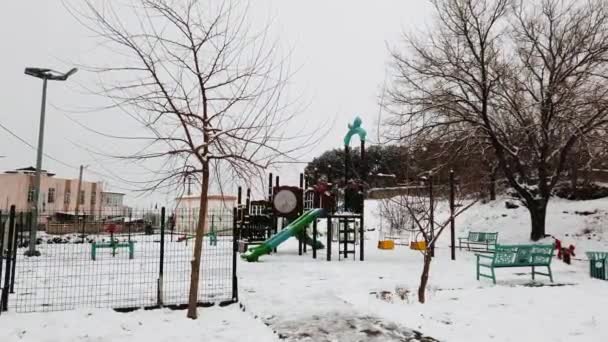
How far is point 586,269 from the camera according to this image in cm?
1223

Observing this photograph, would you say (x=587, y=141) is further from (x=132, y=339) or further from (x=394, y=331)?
(x=132, y=339)

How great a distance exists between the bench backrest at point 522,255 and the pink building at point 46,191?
36295mm

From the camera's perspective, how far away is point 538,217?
1717 centimetres

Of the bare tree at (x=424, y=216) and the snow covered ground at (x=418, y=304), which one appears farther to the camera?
the bare tree at (x=424, y=216)

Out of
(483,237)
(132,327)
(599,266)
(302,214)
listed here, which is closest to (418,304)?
(132,327)

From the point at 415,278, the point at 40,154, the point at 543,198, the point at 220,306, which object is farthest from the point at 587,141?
the point at 40,154

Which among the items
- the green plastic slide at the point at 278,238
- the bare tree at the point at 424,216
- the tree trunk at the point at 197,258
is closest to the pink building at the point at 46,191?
the green plastic slide at the point at 278,238

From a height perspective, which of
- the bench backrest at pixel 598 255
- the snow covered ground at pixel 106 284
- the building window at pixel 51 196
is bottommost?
the snow covered ground at pixel 106 284

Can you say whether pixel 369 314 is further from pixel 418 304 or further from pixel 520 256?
pixel 520 256

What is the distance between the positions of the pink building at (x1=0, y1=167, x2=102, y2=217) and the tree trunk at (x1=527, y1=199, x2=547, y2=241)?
34181 millimetres

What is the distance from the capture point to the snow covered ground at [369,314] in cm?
584

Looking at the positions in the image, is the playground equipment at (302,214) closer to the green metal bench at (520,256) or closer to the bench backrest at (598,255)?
the green metal bench at (520,256)

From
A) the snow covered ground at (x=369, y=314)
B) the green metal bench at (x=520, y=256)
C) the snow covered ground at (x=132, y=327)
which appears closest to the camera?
the snow covered ground at (x=132, y=327)

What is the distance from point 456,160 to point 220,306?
557 inches
